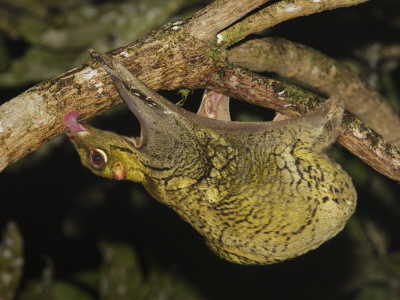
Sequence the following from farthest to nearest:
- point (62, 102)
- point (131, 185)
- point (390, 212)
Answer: point (390, 212) → point (131, 185) → point (62, 102)

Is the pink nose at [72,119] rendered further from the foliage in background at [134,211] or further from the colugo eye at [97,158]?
the foliage in background at [134,211]

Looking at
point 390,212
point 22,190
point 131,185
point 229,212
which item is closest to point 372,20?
point 390,212

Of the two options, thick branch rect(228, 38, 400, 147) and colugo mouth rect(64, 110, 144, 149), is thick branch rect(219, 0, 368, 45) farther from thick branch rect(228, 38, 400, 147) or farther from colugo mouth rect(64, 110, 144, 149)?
colugo mouth rect(64, 110, 144, 149)

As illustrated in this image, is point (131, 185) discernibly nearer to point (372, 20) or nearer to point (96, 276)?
point (96, 276)

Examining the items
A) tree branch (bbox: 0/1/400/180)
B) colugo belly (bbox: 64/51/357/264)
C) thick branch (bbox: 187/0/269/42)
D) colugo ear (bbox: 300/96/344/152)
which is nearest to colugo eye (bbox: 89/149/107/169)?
colugo belly (bbox: 64/51/357/264)

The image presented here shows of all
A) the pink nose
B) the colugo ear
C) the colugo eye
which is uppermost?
the pink nose

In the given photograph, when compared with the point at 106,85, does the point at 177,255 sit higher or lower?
lower
